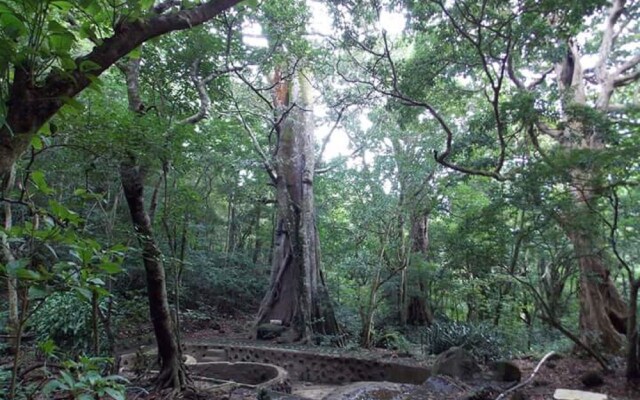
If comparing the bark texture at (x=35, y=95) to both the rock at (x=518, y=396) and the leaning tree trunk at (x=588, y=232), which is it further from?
the rock at (x=518, y=396)

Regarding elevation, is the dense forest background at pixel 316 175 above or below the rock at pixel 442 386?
above

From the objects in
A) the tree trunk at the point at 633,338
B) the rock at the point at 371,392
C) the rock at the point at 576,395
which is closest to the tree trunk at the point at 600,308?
the tree trunk at the point at 633,338

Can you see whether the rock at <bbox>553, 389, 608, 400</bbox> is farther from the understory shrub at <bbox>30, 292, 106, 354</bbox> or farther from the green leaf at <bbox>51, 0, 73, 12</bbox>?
the green leaf at <bbox>51, 0, 73, 12</bbox>

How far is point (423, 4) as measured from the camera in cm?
618

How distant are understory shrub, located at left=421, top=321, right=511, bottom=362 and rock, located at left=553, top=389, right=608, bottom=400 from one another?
7.05 feet

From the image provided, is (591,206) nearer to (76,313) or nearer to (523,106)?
(523,106)

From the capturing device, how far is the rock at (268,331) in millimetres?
10039

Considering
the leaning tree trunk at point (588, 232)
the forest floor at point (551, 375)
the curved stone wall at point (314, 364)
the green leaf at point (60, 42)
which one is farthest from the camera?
the curved stone wall at point (314, 364)

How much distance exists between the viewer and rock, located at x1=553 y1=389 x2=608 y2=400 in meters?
5.33

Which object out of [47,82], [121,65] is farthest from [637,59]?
[47,82]

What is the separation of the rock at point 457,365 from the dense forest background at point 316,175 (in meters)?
1.25

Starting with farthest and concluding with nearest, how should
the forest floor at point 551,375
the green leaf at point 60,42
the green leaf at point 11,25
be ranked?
the forest floor at point 551,375
the green leaf at point 60,42
the green leaf at point 11,25

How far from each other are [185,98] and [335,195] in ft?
28.8

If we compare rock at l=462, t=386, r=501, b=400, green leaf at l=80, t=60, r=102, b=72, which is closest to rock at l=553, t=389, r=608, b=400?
rock at l=462, t=386, r=501, b=400
